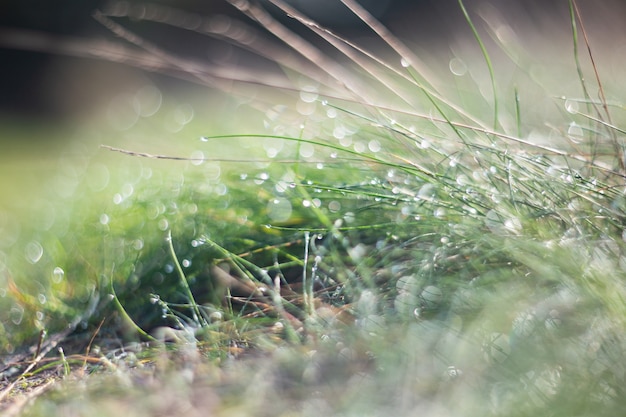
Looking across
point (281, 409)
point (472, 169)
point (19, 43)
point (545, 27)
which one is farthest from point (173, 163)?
point (19, 43)

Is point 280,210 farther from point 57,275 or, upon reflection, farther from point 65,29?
point 65,29

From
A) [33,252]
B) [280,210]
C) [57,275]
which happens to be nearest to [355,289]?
[280,210]

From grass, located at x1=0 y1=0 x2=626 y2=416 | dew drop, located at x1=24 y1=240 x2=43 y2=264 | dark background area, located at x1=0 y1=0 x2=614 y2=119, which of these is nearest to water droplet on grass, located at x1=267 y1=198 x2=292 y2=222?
grass, located at x1=0 y1=0 x2=626 y2=416

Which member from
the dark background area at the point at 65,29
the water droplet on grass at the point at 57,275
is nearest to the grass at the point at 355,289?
the water droplet on grass at the point at 57,275

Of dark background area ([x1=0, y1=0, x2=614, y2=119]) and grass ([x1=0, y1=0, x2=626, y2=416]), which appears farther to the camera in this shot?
dark background area ([x1=0, y1=0, x2=614, y2=119])

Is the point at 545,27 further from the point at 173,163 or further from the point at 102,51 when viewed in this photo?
the point at 102,51

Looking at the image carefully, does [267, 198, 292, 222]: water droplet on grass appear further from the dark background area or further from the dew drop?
the dark background area

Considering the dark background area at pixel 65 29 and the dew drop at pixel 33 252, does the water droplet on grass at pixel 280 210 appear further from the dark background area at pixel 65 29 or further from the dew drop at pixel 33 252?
the dark background area at pixel 65 29
